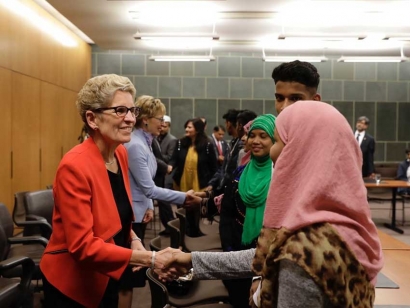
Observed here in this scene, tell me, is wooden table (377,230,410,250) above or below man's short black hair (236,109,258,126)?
below

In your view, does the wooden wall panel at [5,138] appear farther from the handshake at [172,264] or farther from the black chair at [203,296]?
the handshake at [172,264]

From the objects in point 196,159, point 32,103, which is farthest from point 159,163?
point 32,103

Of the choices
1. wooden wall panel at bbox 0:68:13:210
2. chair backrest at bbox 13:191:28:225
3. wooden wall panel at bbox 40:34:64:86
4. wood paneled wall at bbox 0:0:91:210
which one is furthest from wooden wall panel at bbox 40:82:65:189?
chair backrest at bbox 13:191:28:225

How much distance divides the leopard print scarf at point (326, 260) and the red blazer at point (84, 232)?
2.60 feet

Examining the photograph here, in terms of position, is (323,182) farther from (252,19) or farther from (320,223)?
(252,19)

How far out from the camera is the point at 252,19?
7410 millimetres

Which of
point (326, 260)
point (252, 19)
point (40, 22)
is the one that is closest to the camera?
point (326, 260)

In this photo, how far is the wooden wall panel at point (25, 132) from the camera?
6.47m

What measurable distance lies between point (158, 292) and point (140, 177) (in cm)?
125

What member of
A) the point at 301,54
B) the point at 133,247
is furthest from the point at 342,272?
the point at 301,54

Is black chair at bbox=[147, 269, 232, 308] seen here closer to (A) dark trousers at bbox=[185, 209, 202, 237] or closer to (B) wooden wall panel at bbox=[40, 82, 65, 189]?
(A) dark trousers at bbox=[185, 209, 202, 237]

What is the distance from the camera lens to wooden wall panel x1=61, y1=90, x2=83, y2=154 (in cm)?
877

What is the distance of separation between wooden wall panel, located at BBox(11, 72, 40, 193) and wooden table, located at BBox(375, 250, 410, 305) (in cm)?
495

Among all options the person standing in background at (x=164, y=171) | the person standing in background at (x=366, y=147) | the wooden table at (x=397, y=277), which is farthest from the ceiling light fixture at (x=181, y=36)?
the wooden table at (x=397, y=277)
